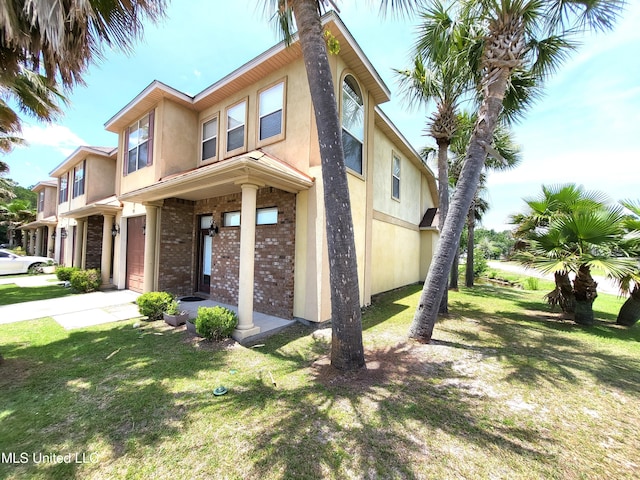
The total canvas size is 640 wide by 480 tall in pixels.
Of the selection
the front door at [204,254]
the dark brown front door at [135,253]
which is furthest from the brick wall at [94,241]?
the front door at [204,254]

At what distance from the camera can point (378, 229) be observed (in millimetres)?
10344

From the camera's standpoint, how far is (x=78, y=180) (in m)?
14.4

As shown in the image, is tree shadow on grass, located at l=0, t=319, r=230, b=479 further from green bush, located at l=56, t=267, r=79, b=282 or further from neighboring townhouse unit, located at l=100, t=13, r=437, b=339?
green bush, located at l=56, t=267, r=79, b=282

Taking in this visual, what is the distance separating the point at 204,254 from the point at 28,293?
23.5 ft

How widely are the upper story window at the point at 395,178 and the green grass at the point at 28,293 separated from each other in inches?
539

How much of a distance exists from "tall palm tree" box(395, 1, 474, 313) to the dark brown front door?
10.6m

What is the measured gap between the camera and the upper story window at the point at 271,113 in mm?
7180

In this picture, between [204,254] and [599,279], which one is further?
[599,279]

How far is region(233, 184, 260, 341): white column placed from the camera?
5.38 meters

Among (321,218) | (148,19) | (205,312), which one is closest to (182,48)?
(148,19)

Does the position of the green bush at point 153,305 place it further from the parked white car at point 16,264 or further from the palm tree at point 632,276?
the parked white car at point 16,264

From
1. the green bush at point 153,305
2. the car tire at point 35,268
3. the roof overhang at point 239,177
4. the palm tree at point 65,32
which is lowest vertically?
the green bush at point 153,305

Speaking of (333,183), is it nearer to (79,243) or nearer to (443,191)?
(443,191)

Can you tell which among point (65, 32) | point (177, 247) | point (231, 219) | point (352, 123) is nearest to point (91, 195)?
point (177, 247)
